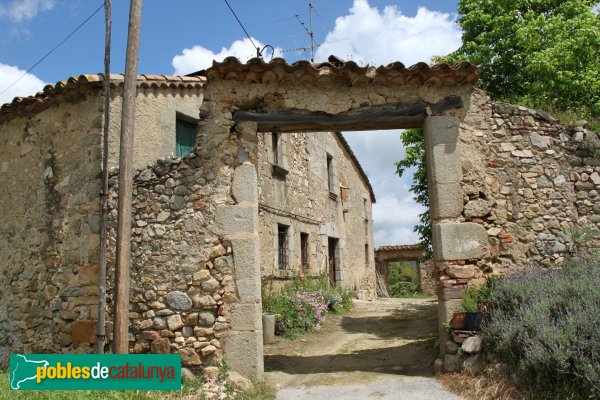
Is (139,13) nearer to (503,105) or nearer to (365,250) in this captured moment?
(503,105)

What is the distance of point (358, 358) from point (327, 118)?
10.6 ft

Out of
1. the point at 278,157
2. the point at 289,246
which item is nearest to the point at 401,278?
the point at 289,246

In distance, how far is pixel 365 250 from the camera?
58.5 ft

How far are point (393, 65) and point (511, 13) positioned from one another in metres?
6.06

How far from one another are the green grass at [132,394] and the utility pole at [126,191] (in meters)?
0.69

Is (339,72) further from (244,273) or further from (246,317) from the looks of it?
(246,317)

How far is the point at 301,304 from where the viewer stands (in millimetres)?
9422

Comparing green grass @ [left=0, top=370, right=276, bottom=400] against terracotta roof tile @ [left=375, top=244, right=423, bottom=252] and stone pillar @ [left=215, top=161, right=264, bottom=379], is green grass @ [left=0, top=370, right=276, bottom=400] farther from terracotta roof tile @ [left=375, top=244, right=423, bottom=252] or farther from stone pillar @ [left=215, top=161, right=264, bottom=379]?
terracotta roof tile @ [left=375, top=244, right=423, bottom=252]

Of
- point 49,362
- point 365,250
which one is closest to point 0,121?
point 49,362

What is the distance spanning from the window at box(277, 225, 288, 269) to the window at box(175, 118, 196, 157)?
2.89 meters

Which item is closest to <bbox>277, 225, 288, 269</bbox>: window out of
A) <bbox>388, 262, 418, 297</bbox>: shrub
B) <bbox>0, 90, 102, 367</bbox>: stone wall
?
<bbox>0, 90, 102, 367</bbox>: stone wall

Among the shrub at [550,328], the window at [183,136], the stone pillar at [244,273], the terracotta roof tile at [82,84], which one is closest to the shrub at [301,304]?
the window at [183,136]

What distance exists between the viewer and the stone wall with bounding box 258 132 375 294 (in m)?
10.0

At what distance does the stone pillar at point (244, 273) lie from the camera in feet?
17.3
